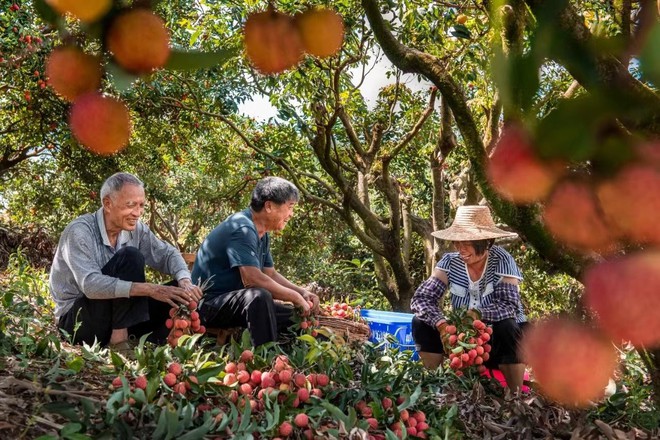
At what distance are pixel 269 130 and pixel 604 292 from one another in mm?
7106

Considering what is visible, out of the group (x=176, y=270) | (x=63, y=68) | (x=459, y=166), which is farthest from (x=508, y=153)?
(x=459, y=166)

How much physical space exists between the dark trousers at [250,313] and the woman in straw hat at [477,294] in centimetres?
67

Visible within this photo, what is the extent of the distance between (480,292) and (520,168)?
2983 mm

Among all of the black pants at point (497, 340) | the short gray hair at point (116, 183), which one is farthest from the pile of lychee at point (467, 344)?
the short gray hair at point (116, 183)

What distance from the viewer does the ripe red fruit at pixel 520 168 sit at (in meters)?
0.36

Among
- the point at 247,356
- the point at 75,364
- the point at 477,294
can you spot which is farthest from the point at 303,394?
the point at 477,294

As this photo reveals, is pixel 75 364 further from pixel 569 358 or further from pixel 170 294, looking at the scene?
pixel 569 358

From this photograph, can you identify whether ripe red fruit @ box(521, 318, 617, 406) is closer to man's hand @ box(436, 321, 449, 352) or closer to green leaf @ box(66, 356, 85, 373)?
green leaf @ box(66, 356, 85, 373)

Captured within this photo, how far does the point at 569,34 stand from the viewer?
369 mm

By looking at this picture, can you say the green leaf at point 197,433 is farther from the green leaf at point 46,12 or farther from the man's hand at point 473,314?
the man's hand at point 473,314

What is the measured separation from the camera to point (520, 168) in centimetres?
39

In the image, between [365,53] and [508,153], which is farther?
[365,53]

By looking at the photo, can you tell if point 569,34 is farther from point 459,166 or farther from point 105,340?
point 459,166

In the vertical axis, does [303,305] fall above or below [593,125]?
below
